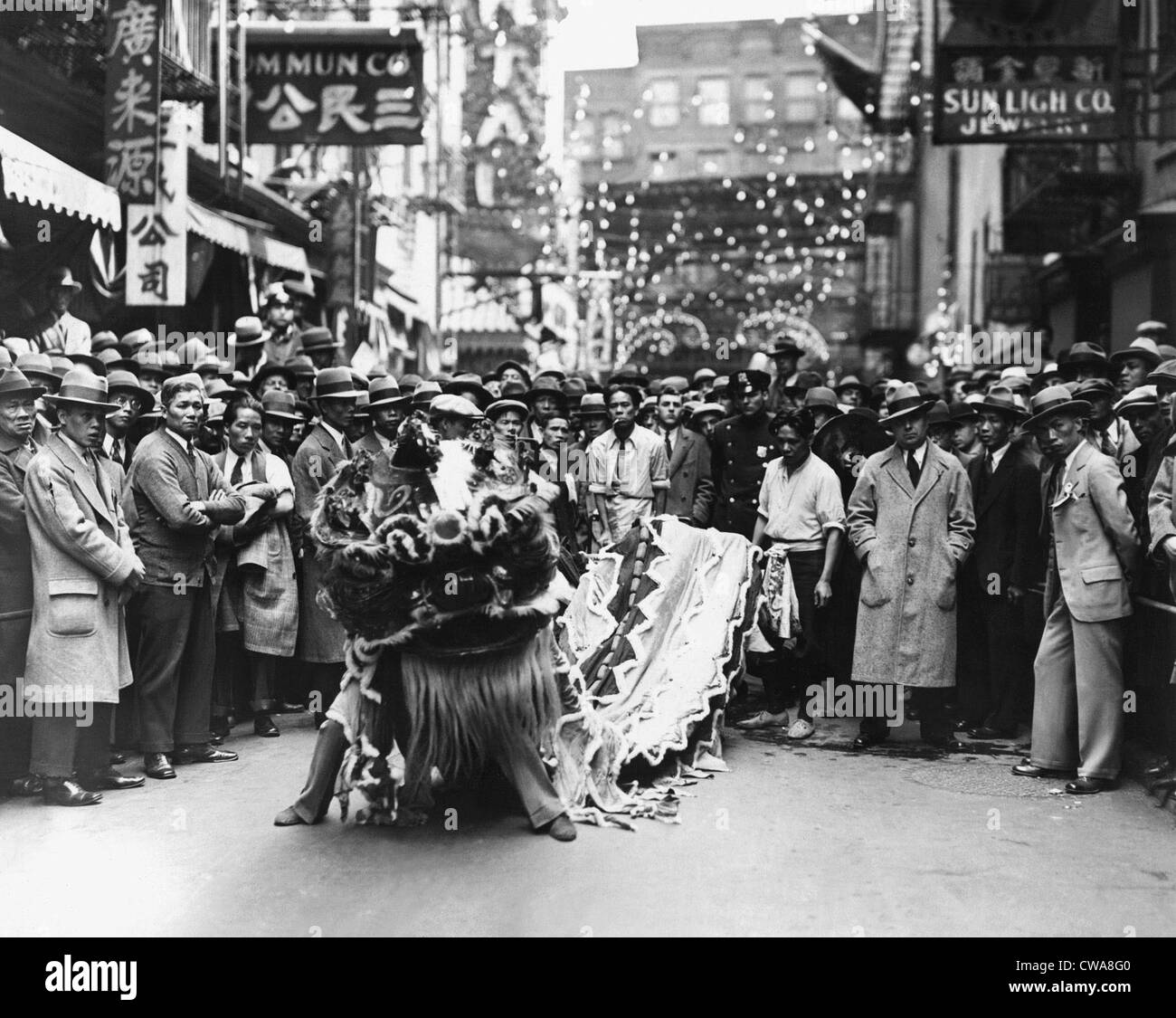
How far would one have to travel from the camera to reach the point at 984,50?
40.9 feet

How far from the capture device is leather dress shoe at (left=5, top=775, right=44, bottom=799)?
6.53m

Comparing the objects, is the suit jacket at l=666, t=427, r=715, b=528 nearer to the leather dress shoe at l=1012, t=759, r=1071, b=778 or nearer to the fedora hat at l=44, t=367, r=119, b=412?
the leather dress shoe at l=1012, t=759, r=1071, b=778

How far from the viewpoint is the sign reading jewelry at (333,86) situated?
47.4ft

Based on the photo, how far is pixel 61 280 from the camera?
10.8m

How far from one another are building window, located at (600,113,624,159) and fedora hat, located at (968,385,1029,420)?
42.1 meters

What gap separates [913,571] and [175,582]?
4.35m

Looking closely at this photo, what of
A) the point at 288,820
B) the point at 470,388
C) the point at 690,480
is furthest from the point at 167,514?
the point at 690,480

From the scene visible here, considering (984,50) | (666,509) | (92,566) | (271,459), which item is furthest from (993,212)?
(92,566)

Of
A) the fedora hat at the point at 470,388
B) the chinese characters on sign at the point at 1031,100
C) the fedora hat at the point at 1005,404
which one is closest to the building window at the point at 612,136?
the chinese characters on sign at the point at 1031,100

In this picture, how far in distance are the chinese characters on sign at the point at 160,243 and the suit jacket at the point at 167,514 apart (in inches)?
173

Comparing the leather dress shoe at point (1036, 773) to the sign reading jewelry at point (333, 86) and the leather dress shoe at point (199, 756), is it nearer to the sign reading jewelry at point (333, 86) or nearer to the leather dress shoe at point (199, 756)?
the leather dress shoe at point (199, 756)

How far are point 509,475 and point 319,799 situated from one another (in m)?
1.75

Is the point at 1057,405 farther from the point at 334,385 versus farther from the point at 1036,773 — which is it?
the point at 334,385
